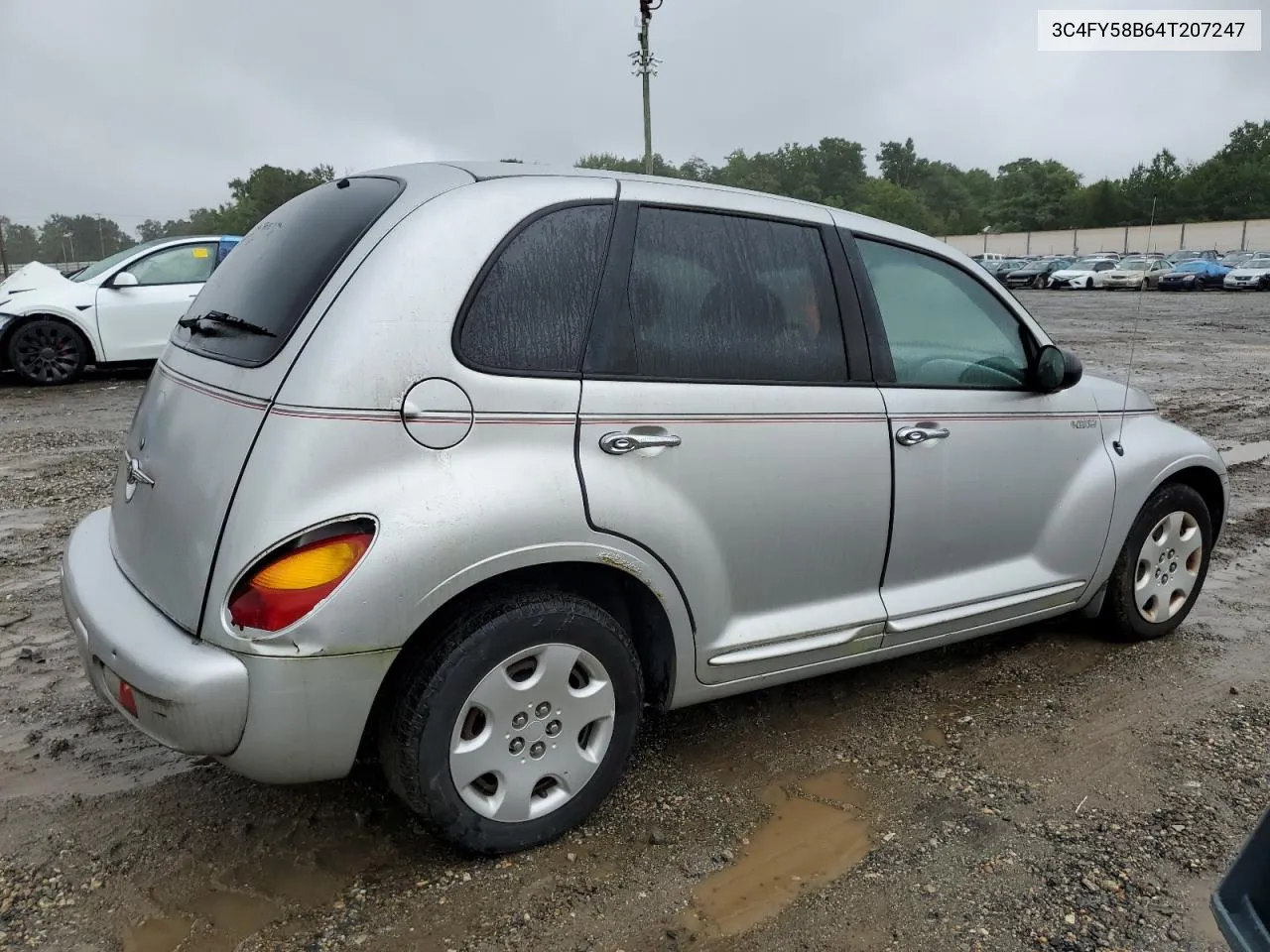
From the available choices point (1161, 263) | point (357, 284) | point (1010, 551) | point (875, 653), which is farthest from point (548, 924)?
point (1161, 263)

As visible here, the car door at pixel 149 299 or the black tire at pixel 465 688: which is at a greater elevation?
the car door at pixel 149 299

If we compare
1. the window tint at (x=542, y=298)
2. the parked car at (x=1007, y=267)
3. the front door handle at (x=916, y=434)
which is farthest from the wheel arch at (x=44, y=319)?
the parked car at (x=1007, y=267)

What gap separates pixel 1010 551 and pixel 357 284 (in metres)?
2.45

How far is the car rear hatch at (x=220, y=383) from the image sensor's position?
233 cm

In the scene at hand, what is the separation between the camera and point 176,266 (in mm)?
10906

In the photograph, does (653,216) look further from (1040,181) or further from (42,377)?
(1040,181)

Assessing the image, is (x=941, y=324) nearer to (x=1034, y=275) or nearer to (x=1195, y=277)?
(x=1195, y=277)

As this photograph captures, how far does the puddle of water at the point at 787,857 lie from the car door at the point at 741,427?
41 centimetres

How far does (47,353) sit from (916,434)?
33.8ft

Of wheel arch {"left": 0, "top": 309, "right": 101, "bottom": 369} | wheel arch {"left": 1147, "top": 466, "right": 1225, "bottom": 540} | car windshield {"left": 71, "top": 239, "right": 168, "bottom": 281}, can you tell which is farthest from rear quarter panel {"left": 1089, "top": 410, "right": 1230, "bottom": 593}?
car windshield {"left": 71, "top": 239, "right": 168, "bottom": 281}

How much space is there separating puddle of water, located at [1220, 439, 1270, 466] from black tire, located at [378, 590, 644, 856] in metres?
6.95

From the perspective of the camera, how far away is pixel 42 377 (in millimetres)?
10555

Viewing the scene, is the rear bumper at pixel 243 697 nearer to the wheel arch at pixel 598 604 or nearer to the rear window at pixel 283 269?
the wheel arch at pixel 598 604

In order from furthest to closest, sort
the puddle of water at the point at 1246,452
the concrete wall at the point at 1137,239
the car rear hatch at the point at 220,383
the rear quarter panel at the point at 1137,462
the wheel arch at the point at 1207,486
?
the concrete wall at the point at 1137,239, the puddle of water at the point at 1246,452, the wheel arch at the point at 1207,486, the rear quarter panel at the point at 1137,462, the car rear hatch at the point at 220,383
